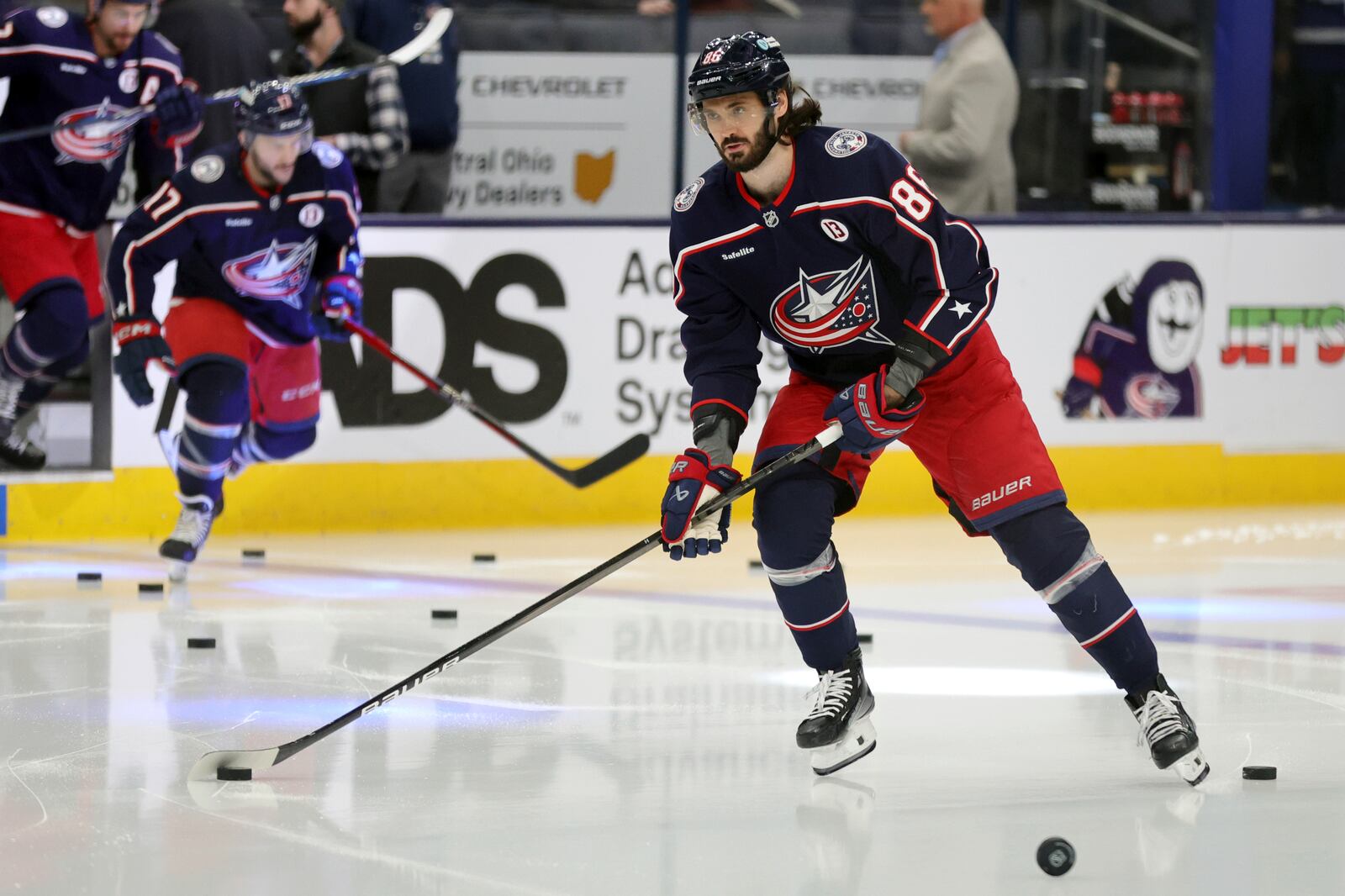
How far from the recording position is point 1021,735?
375 centimetres

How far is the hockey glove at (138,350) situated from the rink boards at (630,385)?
99 cm

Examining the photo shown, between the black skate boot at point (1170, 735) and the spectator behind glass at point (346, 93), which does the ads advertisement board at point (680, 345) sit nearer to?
the spectator behind glass at point (346, 93)

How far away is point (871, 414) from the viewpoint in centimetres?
326

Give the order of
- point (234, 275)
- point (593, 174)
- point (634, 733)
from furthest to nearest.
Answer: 1. point (593, 174)
2. point (234, 275)
3. point (634, 733)

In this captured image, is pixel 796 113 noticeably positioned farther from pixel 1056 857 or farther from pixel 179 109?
pixel 179 109

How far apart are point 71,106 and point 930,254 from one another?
130 inches

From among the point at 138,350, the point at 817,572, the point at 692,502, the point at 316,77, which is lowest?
the point at 817,572

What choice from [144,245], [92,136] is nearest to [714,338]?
[144,245]

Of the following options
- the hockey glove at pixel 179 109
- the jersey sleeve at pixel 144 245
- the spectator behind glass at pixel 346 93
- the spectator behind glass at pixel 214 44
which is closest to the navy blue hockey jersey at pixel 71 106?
the hockey glove at pixel 179 109

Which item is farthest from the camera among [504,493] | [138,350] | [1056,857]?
[504,493]

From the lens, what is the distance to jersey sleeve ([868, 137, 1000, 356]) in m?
3.31

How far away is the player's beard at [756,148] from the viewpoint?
129 inches

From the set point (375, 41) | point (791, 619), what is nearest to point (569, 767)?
point (791, 619)

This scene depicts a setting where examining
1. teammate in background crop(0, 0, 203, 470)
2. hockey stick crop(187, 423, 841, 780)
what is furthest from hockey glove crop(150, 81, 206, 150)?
hockey stick crop(187, 423, 841, 780)
